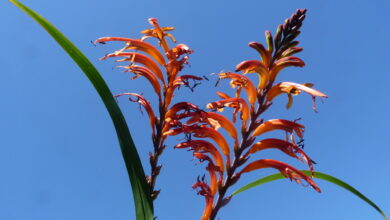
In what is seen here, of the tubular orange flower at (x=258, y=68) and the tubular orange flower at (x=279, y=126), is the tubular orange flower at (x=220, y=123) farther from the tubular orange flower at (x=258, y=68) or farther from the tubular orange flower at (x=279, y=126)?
the tubular orange flower at (x=258, y=68)

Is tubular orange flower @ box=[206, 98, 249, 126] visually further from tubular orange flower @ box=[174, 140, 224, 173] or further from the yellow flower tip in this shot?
the yellow flower tip

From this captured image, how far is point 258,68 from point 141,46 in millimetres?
857

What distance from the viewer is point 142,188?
178 centimetres

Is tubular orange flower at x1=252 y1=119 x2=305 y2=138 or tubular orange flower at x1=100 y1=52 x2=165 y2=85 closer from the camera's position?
tubular orange flower at x1=252 y1=119 x2=305 y2=138

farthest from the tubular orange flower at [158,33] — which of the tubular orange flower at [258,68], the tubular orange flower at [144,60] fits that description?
the tubular orange flower at [258,68]

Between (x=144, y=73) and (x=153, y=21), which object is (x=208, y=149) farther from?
(x=153, y=21)

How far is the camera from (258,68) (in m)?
2.43

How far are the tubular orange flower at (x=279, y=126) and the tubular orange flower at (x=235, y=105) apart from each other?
0.39 ft

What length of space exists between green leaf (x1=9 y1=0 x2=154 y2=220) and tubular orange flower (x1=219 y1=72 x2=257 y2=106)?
1.00m

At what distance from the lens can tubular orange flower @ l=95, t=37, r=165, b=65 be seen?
8.51ft

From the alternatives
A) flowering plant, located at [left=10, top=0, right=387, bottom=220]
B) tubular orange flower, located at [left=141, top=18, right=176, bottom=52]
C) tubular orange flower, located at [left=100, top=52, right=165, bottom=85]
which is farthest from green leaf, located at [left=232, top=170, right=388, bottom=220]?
tubular orange flower, located at [left=141, top=18, right=176, bottom=52]

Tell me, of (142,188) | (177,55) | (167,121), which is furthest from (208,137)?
(142,188)

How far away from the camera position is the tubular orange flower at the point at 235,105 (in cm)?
232

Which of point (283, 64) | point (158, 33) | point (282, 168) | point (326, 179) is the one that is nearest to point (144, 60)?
point (158, 33)
